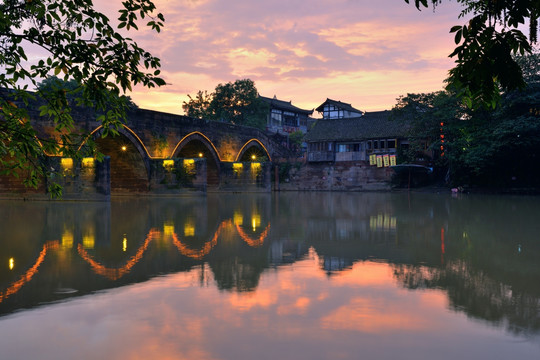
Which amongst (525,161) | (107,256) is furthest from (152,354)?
(525,161)

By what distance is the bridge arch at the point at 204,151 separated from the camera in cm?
3806

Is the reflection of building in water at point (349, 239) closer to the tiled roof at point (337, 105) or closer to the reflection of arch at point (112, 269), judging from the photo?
the reflection of arch at point (112, 269)

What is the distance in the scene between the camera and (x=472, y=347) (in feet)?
12.7

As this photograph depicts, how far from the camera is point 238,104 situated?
5753 centimetres

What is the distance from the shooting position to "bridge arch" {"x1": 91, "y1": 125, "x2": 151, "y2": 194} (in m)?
32.2

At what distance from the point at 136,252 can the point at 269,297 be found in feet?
12.9

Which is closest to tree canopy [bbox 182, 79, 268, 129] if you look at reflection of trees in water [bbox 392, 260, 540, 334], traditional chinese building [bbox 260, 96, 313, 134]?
traditional chinese building [bbox 260, 96, 313, 134]

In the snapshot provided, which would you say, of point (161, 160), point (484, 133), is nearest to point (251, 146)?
point (161, 160)

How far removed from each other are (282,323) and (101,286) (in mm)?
2620

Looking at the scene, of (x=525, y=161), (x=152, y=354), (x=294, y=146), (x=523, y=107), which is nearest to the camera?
(x=152, y=354)

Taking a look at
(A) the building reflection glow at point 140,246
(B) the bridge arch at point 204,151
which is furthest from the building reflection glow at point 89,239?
(B) the bridge arch at point 204,151

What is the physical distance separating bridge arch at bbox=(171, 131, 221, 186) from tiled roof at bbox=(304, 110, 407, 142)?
473 inches

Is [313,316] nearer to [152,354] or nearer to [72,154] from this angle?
[152,354]

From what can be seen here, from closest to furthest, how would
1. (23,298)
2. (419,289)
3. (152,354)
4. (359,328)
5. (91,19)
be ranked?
(152,354) → (359,328) → (91,19) → (23,298) → (419,289)
